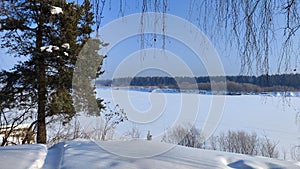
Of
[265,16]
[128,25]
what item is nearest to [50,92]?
[128,25]

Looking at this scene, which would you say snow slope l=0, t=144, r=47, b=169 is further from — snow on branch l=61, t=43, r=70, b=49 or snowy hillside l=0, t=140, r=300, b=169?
snow on branch l=61, t=43, r=70, b=49

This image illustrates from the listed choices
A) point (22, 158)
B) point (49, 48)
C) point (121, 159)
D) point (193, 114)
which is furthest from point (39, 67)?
point (121, 159)

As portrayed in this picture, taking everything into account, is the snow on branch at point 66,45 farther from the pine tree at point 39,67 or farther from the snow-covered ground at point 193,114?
the snow-covered ground at point 193,114

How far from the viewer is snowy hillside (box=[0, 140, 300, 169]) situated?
135 cm

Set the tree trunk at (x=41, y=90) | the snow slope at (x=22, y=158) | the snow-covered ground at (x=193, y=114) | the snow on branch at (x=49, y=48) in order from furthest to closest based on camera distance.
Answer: the tree trunk at (x=41, y=90) → the snow on branch at (x=49, y=48) → the snow-covered ground at (x=193, y=114) → the snow slope at (x=22, y=158)

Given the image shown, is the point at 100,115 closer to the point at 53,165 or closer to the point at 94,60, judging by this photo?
the point at 94,60

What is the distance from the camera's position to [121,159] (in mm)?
1444

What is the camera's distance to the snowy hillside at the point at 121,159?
1.35 metres

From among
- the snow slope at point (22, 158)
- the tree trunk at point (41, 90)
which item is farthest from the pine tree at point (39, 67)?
the snow slope at point (22, 158)

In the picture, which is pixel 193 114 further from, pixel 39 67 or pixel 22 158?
pixel 39 67

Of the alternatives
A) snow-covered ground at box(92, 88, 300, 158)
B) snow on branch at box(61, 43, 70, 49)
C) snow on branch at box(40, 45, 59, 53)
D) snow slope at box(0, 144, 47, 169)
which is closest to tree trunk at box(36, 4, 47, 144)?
snow on branch at box(40, 45, 59, 53)

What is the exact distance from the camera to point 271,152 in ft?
24.9

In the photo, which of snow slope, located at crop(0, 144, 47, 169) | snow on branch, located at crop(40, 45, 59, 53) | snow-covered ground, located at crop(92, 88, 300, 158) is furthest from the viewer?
snow on branch, located at crop(40, 45, 59, 53)

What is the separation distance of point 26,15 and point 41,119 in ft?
9.20
